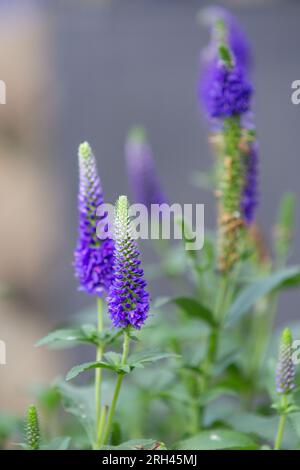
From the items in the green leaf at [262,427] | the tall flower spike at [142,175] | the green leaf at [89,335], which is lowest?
the green leaf at [262,427]

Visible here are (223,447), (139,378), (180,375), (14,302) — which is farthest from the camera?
(14,302)

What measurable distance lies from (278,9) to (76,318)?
2641mm

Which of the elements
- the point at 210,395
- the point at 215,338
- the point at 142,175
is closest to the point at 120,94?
the point at 142,175

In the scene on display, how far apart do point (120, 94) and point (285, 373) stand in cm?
318

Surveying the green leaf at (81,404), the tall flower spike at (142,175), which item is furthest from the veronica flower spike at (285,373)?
the tall flower spike at (142,175)

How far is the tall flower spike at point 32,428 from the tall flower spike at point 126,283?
0.23 metres

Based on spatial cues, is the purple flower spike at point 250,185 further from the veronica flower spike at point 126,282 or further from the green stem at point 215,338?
the veronica flower spike at point 126,282

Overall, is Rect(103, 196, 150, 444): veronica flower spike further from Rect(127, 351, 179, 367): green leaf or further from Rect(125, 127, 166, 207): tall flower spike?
Rect(125, 127, 166, 207): tall flower spike

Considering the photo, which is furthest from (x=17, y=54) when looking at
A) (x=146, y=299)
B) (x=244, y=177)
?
(x=146, y=299)

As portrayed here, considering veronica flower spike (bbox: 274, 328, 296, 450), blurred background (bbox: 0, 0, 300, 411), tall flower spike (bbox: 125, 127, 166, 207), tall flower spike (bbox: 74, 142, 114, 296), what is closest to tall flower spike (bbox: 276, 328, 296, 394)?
veronica flower spike (bbox: 274, 328, 296, 450)

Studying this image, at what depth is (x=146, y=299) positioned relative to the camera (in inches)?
59.1

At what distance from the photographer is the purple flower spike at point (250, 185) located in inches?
83.6

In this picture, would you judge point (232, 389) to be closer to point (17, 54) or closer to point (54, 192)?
point (54, 192)

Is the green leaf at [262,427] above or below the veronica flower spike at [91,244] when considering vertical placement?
below
